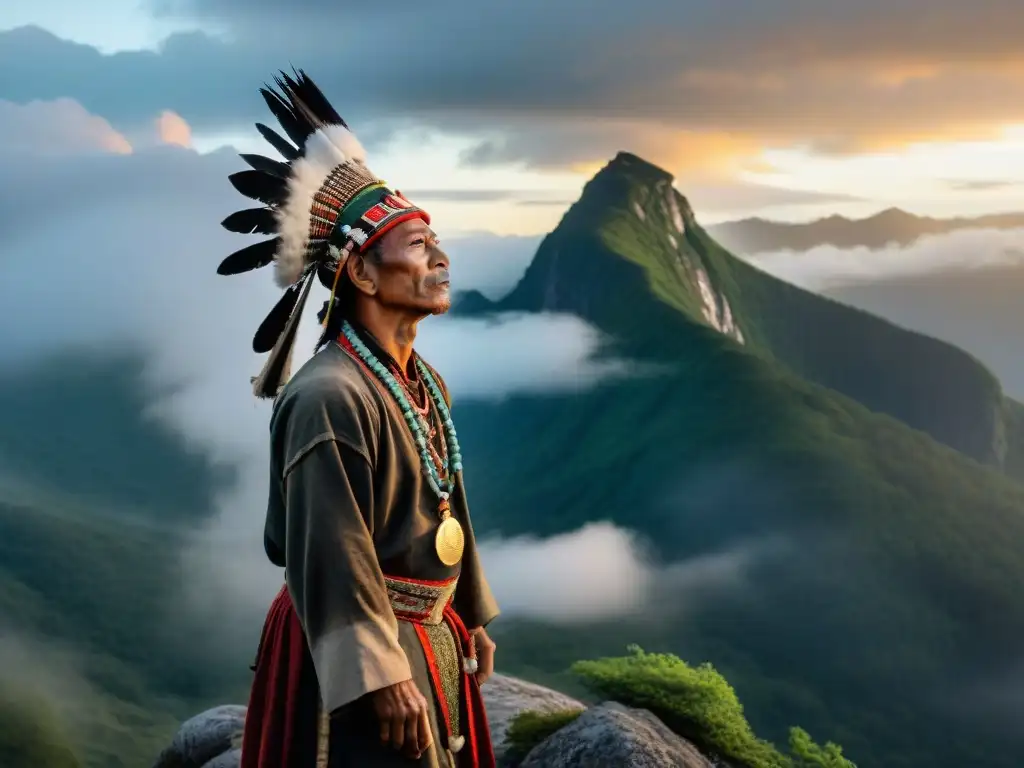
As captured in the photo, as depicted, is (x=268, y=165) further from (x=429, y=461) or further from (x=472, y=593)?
(x=472, y=593)

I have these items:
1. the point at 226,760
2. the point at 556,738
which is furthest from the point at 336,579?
the point at 226,760

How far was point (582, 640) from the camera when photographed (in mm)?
28719

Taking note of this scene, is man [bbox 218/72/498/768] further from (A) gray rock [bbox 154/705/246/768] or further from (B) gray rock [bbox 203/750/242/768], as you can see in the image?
(A) gray rock [bbox 154/705/246/768]

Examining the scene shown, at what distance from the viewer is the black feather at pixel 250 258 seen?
3719 millimetres

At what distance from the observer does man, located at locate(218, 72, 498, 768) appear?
3.26 metres

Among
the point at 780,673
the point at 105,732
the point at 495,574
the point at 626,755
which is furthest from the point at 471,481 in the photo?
the point at 626,755

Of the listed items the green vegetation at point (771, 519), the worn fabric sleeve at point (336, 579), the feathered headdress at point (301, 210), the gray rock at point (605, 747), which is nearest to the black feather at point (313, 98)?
the feathered headdress at point (301, 210)

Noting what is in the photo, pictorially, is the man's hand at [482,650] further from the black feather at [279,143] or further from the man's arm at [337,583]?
the black feather at [279,143]

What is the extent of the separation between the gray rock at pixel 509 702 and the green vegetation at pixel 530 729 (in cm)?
5

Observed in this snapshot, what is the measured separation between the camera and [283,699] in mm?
3469

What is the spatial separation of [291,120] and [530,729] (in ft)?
13.7

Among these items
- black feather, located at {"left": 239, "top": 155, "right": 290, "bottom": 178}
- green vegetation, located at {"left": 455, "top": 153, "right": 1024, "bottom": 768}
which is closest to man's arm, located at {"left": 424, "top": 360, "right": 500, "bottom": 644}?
black feather, located at {"left": 239, "top": 155, "right": 290, "bottom": 178}

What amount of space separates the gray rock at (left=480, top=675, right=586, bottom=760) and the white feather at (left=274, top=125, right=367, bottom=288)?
153 inches

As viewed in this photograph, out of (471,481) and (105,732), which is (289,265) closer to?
(105,732)
